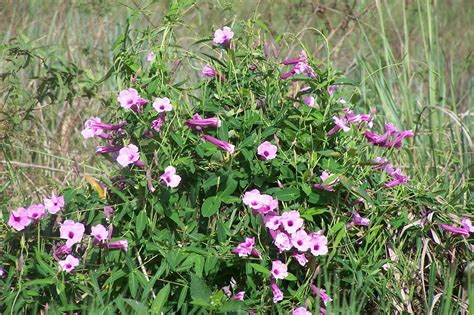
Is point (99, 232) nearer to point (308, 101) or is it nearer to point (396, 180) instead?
point (308, 101)

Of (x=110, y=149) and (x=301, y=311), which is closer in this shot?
(x=301, y=311)

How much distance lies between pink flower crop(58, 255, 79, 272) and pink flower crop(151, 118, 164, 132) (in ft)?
1.54

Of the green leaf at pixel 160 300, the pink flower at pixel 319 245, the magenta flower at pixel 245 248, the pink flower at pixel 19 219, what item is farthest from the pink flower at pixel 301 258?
the pink flower at pixel 19 219

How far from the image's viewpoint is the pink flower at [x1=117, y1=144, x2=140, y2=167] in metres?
2.42

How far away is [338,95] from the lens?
2.68m

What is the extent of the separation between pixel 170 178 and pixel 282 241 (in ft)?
1.26

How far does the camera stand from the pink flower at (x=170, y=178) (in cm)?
238

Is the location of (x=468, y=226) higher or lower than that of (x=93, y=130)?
lower

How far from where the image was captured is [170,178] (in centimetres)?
238

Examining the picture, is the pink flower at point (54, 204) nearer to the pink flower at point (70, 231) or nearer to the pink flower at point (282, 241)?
the pink flower at point (70, 231)

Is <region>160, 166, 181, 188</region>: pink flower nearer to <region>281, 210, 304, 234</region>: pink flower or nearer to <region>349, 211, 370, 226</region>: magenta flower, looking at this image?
<region>281, 210, 304, 234</region>: pink flower

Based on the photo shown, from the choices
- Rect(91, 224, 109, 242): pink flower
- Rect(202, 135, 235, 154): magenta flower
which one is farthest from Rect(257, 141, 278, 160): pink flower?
Rect(91, 224, 109, 242): pink flower

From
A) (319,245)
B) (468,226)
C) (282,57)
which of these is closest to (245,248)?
(319,245)

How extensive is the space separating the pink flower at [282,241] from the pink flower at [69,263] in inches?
24.1
